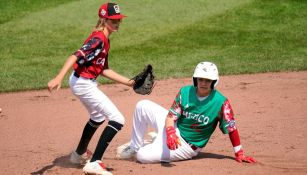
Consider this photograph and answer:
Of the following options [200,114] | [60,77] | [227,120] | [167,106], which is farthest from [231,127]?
[167,106]

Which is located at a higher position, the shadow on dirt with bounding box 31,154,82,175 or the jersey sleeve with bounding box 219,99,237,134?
the jersey sleeve with bounding box 219,99,237,134

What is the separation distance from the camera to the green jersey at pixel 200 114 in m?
6.48

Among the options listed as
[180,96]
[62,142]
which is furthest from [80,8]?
[180,96]

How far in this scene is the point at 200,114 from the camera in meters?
6.52

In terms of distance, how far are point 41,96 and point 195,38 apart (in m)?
5.00

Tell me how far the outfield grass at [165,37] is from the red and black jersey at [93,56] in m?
4.36

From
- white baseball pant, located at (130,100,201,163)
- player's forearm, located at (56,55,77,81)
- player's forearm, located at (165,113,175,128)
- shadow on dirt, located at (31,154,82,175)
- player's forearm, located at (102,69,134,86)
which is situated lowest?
shadow on dirt, located at (31,154,82,175)

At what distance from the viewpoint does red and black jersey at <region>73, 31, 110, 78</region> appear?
20.6ft

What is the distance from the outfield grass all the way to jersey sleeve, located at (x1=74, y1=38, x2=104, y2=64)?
450cm

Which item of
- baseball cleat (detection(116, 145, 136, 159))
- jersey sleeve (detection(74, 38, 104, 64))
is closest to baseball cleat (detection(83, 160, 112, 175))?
baseball cleat (detection(116, 145, 136, 159))

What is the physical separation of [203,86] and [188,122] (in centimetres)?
47

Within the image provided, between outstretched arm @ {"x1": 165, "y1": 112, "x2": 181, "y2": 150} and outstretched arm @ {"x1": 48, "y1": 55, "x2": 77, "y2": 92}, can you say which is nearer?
outstretched arm @ {"x1": 48, "y1": 55, "x2": 77, "y2": 92}

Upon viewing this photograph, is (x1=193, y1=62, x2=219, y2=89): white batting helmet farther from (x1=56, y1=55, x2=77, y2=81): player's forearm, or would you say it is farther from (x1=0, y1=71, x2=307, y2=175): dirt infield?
(x1=56, y1=55, x2=77, y2=81): player's forearm

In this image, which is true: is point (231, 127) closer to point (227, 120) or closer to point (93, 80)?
point (227, 120)
